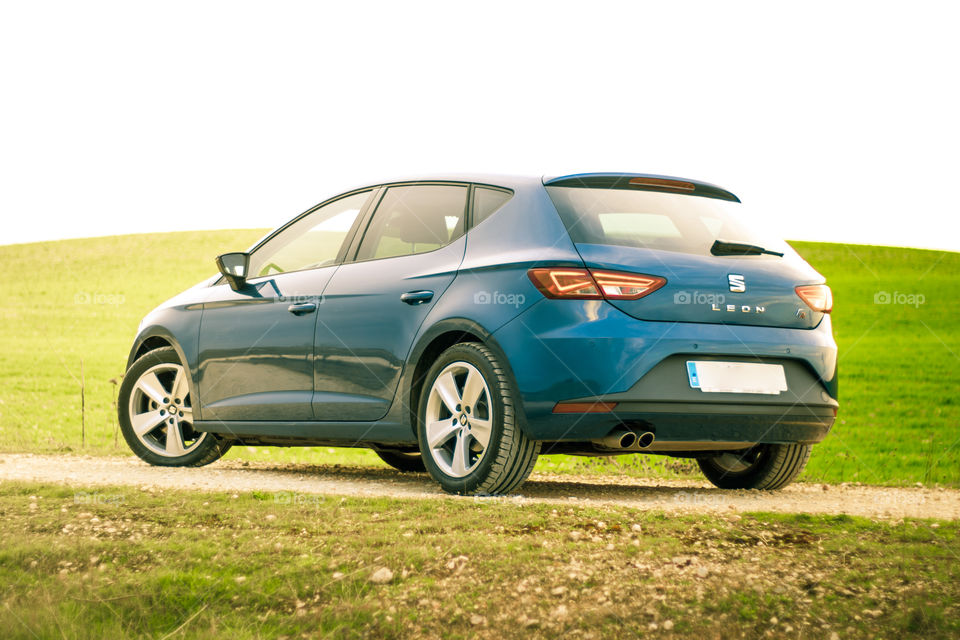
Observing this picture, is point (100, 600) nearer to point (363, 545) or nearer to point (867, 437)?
point (363, 545)

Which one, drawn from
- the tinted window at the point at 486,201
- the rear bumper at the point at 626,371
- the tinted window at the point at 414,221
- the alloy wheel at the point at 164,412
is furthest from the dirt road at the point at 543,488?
the tinted window at the point at 486,201

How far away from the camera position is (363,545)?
13.7 feet

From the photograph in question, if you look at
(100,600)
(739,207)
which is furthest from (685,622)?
(739,207)

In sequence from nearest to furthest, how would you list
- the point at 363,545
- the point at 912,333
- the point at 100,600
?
the point at 100,600
the point at 363,545
the point at 912,333

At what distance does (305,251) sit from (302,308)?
1.00 m

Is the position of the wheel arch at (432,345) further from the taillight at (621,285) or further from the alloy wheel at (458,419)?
the taillight at (621,285)

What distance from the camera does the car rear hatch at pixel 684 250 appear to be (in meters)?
5.14

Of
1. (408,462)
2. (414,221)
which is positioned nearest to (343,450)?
(408,462)

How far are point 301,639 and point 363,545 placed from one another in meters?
0.71

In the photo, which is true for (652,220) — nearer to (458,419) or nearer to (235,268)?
(458,419)

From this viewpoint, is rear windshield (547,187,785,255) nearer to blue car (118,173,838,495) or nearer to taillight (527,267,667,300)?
blue car (118,173,838,495)

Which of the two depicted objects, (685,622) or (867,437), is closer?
(685,622)

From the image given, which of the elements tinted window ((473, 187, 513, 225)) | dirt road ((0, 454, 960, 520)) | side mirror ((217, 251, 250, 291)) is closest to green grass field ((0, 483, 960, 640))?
dirt road ((0, 454, 960, 520))

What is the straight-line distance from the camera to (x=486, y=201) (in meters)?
5.87
